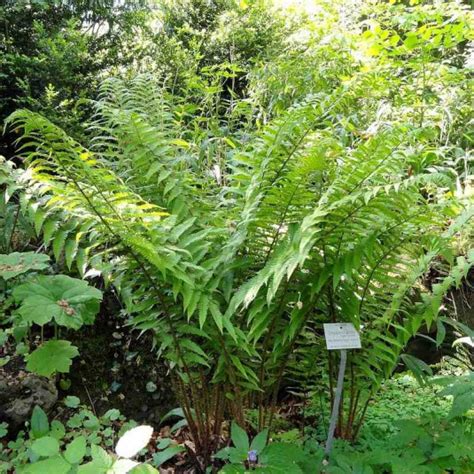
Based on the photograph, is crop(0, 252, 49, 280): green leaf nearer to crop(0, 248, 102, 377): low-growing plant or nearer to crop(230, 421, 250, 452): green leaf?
crop(0, 248, 102, 377): low-growing plant

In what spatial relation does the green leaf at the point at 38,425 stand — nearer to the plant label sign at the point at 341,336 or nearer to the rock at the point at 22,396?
the rock at the point at 22,396

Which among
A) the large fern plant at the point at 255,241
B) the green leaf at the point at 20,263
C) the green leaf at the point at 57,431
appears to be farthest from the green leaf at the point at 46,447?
the green leaf at the point at 20,263

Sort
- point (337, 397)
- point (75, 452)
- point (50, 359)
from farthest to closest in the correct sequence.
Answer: point (50, 359) < point (337, 397) < point (75, 452)

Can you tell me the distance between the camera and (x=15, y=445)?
143cm

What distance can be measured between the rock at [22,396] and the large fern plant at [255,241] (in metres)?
0.49

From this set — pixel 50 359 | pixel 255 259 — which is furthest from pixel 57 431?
pixel 255 259

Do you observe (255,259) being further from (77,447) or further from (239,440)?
(77,447)

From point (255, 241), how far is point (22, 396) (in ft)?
3.22

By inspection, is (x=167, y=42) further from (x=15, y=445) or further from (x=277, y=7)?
(x=15, y=445)

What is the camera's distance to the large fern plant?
1222 mm

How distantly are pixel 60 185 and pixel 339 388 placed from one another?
96 centimetres

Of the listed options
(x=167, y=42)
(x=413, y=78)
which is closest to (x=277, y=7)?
(x=167, y=42)

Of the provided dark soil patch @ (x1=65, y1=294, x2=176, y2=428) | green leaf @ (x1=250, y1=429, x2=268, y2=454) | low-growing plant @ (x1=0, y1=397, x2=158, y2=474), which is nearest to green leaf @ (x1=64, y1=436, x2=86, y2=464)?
low-growing plant @ (x1=0, y1=397, x2=158, y2=474)

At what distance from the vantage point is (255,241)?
1.41 meters
